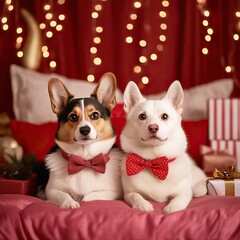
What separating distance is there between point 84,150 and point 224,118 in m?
1.22

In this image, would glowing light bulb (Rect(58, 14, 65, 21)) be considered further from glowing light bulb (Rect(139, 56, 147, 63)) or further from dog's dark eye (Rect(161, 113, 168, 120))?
dog's dark eye (Rect(161, 113, 168, 120))

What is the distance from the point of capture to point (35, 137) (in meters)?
2.55

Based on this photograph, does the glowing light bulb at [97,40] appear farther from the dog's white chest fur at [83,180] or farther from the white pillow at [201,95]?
the dog's white chest fur at [83,180]

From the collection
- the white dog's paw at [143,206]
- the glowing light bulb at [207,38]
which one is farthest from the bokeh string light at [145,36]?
the white dog's paw at [143,206]

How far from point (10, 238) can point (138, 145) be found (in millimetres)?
651

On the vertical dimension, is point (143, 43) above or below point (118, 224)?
above

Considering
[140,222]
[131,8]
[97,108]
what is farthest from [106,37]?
[140,222]

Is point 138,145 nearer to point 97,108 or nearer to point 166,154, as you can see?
point 166,154

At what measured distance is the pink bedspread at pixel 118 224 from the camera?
58.1 inches

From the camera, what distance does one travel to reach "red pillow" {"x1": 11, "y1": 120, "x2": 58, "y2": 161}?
Answer: 8.27 ft

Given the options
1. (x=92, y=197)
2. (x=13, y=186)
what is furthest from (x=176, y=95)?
(x=13, y=186)

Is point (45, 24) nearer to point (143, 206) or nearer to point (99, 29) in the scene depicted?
point (99, 29)

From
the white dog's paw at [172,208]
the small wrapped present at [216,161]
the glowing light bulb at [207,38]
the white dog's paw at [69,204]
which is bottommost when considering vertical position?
the small wrapped present at [216,161]

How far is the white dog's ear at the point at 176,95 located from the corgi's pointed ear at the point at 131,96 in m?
0.13
